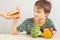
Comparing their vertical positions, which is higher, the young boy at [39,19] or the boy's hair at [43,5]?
the boy's hair at [43,5]

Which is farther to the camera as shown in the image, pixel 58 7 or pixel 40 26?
pixel 58 7

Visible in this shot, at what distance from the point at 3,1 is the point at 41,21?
34cm

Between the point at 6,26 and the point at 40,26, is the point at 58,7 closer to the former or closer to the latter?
the point at 40,26

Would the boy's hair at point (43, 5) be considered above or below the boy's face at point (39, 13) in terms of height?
above

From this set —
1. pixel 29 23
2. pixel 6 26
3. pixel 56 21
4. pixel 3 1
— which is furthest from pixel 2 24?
pixel 56 21

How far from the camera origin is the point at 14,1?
1.12m

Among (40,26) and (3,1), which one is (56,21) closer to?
(40,26)

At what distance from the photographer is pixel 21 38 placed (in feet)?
2.93

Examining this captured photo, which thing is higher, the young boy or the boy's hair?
the boy's hair

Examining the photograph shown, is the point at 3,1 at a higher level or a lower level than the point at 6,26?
higher

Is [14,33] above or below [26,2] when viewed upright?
below

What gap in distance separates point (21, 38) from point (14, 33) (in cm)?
8

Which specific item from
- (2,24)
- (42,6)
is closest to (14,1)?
(2,24)

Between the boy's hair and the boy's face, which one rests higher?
the boy's hair
